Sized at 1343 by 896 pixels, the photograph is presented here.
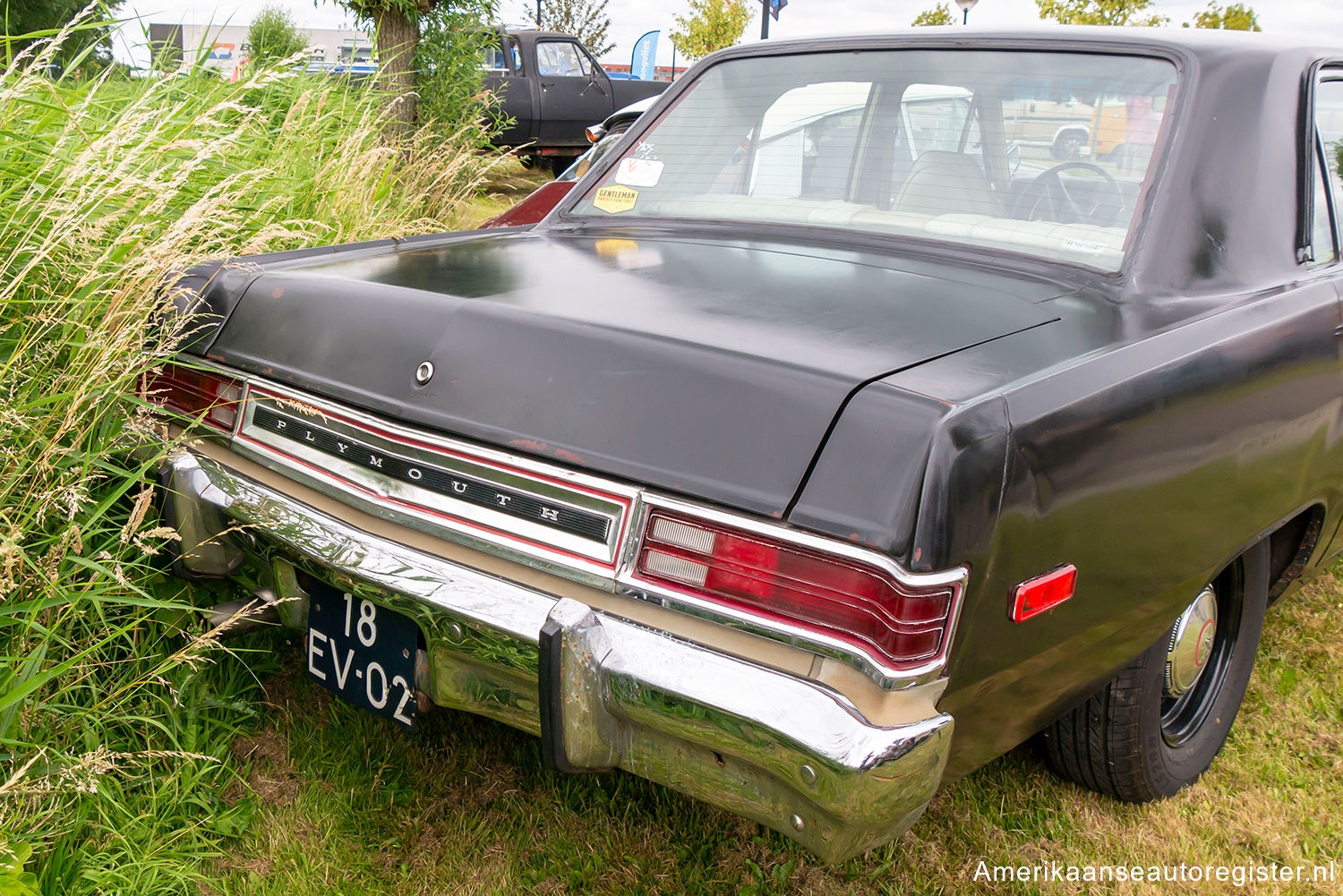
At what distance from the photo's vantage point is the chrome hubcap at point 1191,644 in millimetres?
2207

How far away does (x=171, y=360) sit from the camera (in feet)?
7.07

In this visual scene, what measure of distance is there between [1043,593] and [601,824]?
3.67 ft

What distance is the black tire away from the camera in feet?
6.81

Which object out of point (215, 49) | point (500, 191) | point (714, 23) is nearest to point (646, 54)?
point (714, 23)

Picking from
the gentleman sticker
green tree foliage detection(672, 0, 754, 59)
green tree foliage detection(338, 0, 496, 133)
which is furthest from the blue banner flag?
the gentleman sticker

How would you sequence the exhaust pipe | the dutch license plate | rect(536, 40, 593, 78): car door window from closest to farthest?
the dutch license plate, the exhaust pipe, rect(536, 40, 593, 78): car door window

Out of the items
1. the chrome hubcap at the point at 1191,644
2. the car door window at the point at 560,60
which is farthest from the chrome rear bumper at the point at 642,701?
the car door window at the point at 560,60

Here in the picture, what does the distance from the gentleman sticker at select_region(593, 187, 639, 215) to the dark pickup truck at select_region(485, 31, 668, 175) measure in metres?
10.3

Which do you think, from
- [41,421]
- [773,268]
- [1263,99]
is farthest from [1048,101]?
[41,421]

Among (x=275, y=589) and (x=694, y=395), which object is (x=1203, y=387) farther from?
(x=275, y=589)

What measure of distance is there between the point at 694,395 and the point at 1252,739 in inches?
77.8

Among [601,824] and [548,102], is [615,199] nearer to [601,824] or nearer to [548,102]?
[601,824]

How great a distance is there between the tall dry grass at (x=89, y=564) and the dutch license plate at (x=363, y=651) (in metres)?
0.22

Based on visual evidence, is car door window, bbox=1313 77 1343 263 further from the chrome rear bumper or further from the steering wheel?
the chrome rear bumper
